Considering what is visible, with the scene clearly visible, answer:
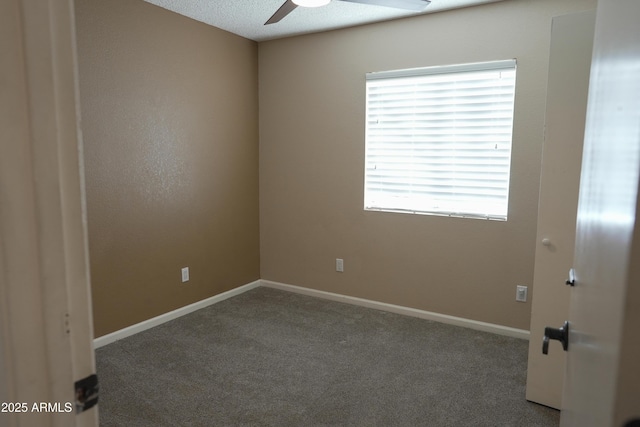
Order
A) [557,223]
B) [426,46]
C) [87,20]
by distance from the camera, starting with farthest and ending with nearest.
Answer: [426,46] < [87,20] < [557,223]

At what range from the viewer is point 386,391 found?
2.49 metres

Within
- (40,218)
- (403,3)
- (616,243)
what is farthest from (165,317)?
(616,243)

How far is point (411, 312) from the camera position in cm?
372

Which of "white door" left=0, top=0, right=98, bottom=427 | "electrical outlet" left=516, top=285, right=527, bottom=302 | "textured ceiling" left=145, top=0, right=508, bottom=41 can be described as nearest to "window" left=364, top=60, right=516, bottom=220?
"textured ceiling" left=145, top=0, right=508, bottom=41

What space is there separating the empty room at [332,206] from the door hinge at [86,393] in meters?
1.06

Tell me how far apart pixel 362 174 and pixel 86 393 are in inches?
132

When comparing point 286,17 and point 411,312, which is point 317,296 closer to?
point 411,312

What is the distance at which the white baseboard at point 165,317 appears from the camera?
3.09 metres

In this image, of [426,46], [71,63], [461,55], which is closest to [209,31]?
[426,46]

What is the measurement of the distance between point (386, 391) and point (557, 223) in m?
1.38

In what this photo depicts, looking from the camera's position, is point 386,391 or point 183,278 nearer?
point 386,391

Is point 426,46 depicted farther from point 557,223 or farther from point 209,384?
point 209,384

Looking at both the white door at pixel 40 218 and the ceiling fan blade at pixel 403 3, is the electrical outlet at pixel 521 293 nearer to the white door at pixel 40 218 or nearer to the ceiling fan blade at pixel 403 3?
the ceiling fan blade at pixel 403 3

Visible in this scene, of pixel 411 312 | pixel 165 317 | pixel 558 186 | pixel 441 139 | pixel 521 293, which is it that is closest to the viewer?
pixel 558 186
